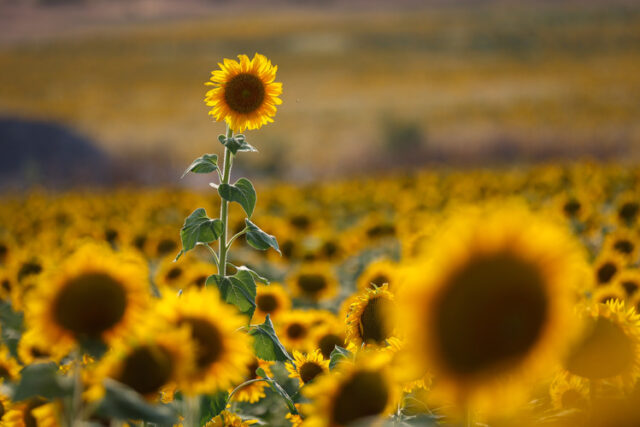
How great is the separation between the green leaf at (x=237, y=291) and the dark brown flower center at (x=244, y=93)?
55cm

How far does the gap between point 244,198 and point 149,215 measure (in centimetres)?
748

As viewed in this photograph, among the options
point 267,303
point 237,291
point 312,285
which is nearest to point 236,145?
point 237,291

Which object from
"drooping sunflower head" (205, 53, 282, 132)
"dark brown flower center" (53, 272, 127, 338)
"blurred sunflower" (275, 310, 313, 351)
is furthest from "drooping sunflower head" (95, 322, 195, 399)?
"blurred sunflower" (275, 310, 313, 351)

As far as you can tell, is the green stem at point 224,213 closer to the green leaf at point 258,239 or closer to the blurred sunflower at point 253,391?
the green leaf at point 258,239

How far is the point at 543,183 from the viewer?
8477 mm

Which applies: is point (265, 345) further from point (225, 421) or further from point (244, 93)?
point (244, 93)

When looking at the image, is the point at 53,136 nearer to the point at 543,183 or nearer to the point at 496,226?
the point at 543,183

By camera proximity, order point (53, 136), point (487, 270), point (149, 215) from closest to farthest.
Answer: point (487, 270)
point (149, 215)
point (53, 136)

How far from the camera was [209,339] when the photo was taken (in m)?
1.29

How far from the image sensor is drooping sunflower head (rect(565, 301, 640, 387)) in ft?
5.50

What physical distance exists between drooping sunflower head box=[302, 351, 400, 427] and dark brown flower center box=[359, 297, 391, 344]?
55 cm

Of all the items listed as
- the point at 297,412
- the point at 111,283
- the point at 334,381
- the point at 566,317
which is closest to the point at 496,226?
the point at 566,317

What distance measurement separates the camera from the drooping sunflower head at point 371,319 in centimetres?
189

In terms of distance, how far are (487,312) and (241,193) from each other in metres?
1.27
